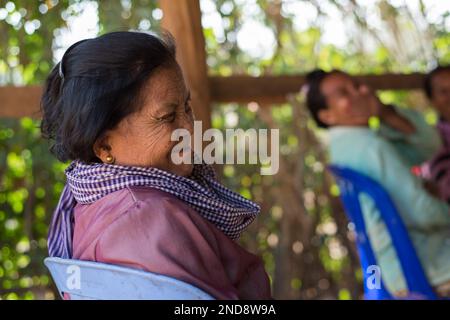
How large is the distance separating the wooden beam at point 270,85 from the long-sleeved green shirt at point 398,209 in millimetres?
642

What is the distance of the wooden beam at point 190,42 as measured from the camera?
3111 mm

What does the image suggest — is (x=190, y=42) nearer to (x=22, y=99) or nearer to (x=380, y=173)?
(x=22, y=99)

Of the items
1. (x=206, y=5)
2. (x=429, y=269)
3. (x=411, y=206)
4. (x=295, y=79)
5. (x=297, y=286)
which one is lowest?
(x=297, y=286)

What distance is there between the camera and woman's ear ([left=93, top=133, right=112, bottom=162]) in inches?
68.7

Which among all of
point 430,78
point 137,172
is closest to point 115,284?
point 137,172

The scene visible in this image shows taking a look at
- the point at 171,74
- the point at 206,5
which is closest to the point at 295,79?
the point at 206,5

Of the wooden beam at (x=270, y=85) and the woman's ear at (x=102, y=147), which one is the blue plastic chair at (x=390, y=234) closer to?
the wooden beam at (x=270, y=85)

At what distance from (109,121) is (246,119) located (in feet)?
11.5

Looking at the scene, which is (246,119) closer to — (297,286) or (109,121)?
(297,286)

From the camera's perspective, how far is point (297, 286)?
5426 mm

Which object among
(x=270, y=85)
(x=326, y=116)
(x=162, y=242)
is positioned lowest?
(x=162, y=242)

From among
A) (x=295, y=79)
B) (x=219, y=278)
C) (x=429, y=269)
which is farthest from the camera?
(x=295, y=79)

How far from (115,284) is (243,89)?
8.35ft

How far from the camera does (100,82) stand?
1669 millimetres
